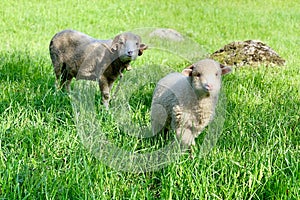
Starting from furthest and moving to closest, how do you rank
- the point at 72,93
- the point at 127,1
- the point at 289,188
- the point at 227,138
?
the point at 127,1 → the point at 72,93 → the point at 227,138 → the point at 289,188

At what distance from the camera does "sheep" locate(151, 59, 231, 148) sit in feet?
9.46

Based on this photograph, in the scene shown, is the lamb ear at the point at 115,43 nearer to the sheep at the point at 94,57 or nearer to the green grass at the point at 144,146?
the sheep at the point at 94,57

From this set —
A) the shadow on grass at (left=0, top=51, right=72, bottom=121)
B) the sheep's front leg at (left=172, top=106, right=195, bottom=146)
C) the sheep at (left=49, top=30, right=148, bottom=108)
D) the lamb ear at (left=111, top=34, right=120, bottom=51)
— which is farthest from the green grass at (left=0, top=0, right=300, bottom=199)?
the lamb ear at (left=111, top=34, right=120, bottom=51)

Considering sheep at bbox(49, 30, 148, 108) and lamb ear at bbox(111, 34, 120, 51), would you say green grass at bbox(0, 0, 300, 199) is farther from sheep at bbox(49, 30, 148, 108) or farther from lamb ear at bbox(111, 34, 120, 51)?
lamb ear at bbox(111, 34, 120, 51)

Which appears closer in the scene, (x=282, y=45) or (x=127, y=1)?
(x=282, y=45)

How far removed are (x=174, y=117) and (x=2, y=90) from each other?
Answer: 209 centimetres

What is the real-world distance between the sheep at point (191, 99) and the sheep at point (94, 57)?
0.52 meters

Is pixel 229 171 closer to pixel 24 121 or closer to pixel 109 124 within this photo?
pixel 109 124

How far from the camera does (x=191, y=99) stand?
3.08 metres

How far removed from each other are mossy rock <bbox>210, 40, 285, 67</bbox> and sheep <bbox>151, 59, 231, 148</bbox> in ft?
11.6

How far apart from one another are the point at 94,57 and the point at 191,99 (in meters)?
1.36

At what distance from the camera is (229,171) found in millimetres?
2852

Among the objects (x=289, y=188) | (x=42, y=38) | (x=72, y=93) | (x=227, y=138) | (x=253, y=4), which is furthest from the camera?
(x=253, y=4)

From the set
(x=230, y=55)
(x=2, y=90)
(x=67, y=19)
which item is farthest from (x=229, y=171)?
(x=67, y=19)
